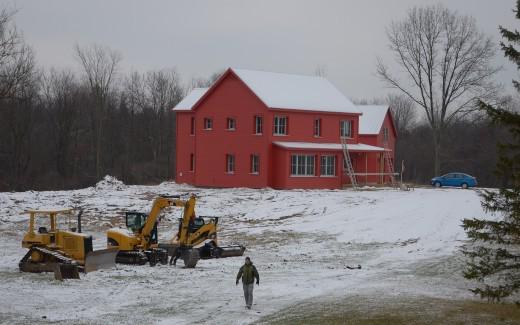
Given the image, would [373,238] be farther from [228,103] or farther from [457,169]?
[457,169]

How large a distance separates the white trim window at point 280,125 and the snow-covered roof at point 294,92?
36.5 inches

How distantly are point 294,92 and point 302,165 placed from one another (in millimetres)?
6915

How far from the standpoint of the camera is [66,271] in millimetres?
24141

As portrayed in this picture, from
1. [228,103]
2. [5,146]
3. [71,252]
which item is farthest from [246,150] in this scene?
[5,146]

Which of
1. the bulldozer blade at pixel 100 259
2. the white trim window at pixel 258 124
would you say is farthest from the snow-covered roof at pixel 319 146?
the bulldozer blade at pixel 100 259

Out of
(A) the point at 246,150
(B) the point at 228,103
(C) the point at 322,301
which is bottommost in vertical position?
(C) the point at 322,301

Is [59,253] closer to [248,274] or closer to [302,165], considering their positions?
[248,274]

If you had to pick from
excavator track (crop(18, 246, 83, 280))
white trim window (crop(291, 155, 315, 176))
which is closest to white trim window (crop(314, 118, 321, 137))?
white trim window (crop(291, 155, 315, 176))

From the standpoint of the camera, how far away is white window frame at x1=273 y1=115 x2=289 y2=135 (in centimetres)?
5250

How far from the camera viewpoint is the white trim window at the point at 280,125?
5250 centimetres

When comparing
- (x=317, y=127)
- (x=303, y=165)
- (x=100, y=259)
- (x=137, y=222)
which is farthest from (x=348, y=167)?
(x=100, y=259)

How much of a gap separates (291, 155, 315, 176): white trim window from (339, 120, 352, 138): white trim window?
4909mm

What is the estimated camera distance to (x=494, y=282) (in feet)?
79.7

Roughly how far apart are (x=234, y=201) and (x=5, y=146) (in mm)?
41322
